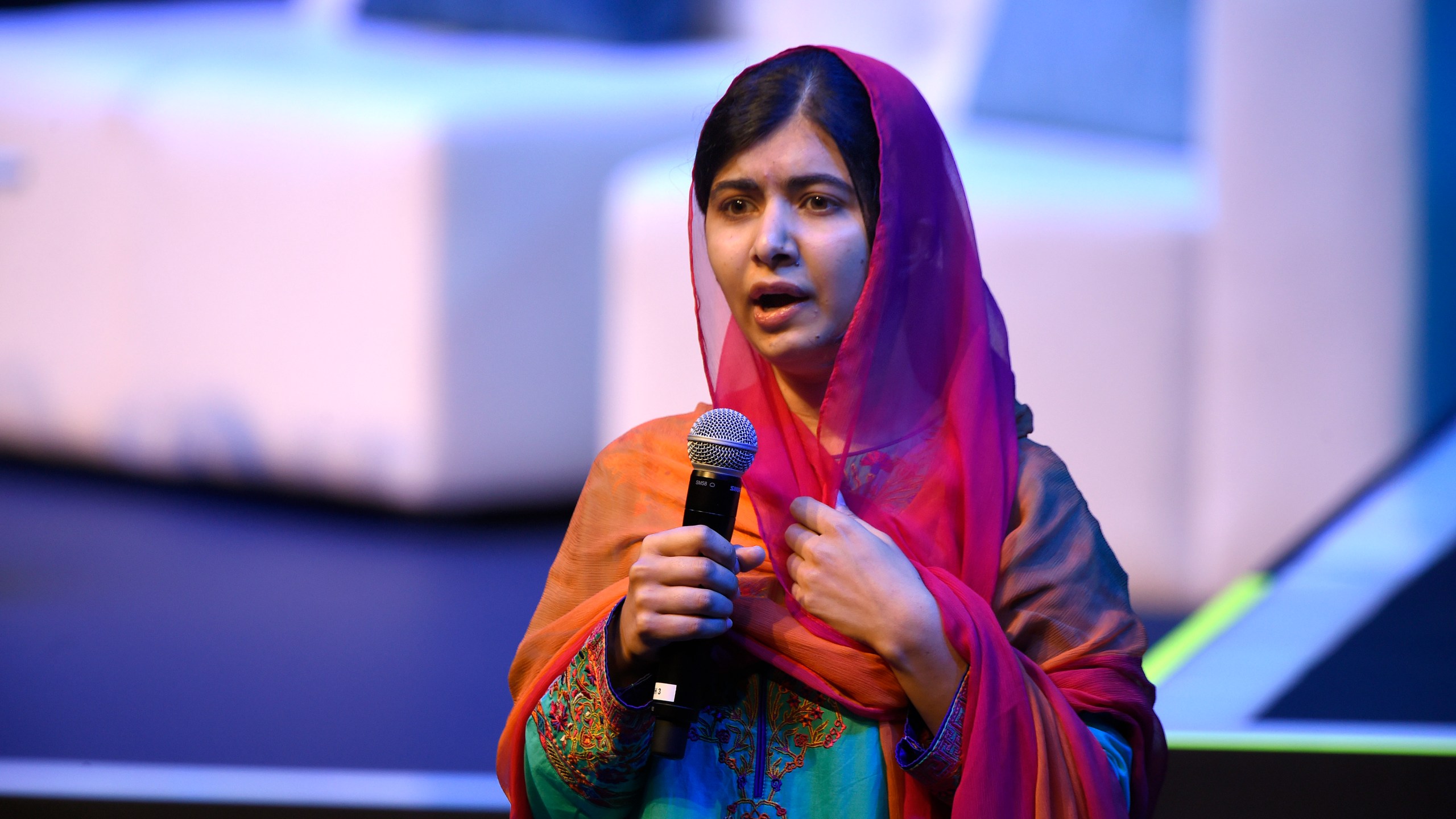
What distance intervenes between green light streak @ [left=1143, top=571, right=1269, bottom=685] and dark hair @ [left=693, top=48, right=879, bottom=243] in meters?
1.89

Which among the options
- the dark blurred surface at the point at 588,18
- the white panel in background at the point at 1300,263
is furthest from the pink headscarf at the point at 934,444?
the dark blurred surface at the point at 588,18

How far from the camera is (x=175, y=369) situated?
4.10m

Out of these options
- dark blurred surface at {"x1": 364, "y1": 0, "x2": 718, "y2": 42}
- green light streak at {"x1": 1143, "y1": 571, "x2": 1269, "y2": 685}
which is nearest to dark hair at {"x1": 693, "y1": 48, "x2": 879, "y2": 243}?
green light streak at {"x1": 1143, "y1": 571, "x2": 1269, "y2": 685}

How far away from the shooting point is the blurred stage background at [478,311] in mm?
2883

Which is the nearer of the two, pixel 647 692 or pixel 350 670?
pixel 647 692

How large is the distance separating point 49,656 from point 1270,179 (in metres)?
2.90

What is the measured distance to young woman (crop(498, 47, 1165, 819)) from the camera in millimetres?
1029

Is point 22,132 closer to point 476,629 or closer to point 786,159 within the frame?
point 476,629

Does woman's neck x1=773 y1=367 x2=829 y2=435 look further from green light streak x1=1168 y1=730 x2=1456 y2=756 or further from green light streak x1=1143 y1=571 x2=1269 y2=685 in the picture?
green light streak x1=1143 y1=571 x2=1269 y2=685

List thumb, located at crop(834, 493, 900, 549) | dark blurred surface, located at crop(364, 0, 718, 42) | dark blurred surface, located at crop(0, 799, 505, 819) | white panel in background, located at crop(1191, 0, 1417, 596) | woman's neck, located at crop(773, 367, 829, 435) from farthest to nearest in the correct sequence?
1. dark blurred surface, located at crop(364, 0, 718, 42)
2. white panel in background, located at crop(1191, 0, 1417, 596)
3. dark blurred surface, located at crop(0, 799, 505, 819)
4. woman's neck, located at crop(773, 367, 829, 435)
5. thumb, located at crop(834, 493, 900, 549)

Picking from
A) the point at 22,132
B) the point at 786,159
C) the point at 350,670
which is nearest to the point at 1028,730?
the point at 786,159

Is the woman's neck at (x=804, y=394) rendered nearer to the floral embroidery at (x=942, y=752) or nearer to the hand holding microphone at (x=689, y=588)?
the hand holding microphone at (x=689, y=588)

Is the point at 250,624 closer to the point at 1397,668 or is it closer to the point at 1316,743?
the point at 1316,743

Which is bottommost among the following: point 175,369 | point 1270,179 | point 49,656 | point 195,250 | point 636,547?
point 49,656
